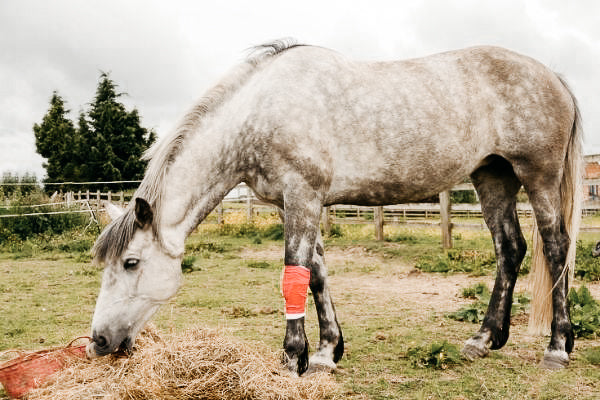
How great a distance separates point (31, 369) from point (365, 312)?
373cm

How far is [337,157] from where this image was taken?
12.2 feet

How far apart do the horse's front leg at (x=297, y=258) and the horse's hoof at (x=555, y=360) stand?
197 centimetres

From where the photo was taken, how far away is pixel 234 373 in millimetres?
3023

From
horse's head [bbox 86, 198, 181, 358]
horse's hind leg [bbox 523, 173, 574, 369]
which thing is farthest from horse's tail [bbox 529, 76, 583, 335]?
horse's head [bbox 86, 198, 181, 358]

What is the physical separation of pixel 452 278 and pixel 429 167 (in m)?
5.16

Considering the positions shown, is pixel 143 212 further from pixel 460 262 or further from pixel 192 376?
pixel 460 262

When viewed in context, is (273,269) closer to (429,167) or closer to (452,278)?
(452,278)

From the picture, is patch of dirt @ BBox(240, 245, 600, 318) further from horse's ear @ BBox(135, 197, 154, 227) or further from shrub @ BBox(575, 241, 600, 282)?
horse's ear @ BBox(135, 197, 154, 227)

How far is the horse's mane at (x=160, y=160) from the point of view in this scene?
3.49 m

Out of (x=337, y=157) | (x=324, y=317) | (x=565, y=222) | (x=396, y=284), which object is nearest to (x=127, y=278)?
(x=324, y=317)

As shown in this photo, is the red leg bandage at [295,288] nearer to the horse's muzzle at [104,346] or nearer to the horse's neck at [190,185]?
the horse's neck at [190,185]

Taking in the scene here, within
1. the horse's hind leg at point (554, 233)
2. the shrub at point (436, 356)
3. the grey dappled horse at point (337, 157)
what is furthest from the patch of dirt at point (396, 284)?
the shrub at point (436, 356)

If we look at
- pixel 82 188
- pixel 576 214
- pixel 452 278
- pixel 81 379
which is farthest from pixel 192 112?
pixel 82 188

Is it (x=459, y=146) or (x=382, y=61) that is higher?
(x=382, y=61)
